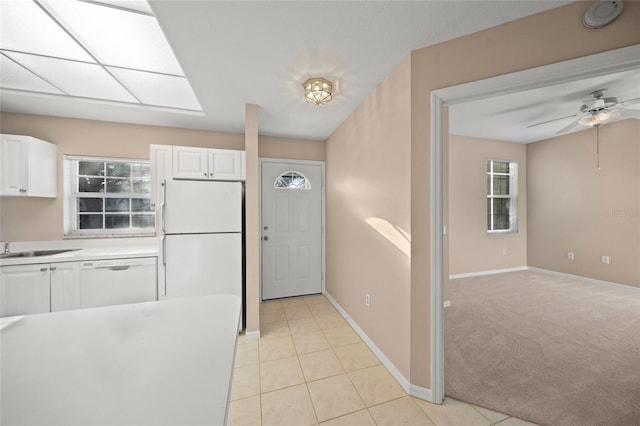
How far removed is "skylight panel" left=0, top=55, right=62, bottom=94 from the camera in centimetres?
184

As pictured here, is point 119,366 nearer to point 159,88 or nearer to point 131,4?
point 131,4

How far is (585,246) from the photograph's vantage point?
402cm

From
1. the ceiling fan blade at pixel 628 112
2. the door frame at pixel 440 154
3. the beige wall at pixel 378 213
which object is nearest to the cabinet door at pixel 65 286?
the beige wall at pixel 378 213

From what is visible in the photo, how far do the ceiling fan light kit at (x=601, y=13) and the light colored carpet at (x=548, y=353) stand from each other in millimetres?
2354

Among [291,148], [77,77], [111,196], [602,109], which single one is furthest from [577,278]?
[111,196]

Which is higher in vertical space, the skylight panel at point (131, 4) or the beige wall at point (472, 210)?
the skylight panel at point (131, 4)

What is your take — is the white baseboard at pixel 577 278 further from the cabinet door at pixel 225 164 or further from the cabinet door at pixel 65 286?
the cabinet door at pixel 65 286

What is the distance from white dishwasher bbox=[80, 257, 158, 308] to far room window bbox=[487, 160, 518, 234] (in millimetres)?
5717

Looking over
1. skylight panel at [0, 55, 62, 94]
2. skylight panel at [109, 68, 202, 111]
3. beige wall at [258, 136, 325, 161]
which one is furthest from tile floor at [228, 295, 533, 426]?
skylight panel at [0, 55, 62, 94]

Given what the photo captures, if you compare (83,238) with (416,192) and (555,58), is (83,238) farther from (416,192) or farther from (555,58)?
(555,58)

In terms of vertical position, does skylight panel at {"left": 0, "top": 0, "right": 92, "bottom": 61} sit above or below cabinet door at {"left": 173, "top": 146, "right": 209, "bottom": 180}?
above

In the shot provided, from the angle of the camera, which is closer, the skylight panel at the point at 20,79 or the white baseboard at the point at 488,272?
the skylight panel at the point at 20,79

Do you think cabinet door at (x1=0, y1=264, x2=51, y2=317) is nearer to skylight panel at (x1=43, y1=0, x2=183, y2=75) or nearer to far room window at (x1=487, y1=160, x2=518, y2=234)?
skylight panel at (x1=43, y1=0, x2=183, y2=75)

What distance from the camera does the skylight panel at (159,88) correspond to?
201 cm
